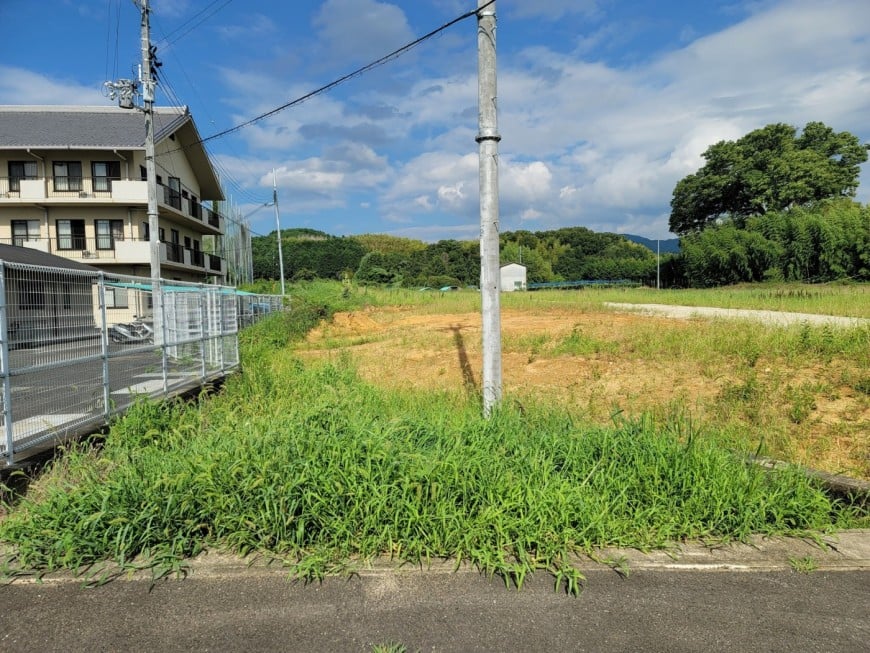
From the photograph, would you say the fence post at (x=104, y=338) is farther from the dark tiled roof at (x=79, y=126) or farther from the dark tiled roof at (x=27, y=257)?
the dark tiled roof at (x=79, y=126)

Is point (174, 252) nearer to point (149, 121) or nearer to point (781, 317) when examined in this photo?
point (149, 121)

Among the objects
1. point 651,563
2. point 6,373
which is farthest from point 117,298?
point 651,563

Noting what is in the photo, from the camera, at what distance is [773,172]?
36.6 meters

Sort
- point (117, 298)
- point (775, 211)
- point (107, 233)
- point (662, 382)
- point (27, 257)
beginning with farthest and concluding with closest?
point (775, 211), point (107, 233), point (27, 257), point (662, 382), point (117, 298)

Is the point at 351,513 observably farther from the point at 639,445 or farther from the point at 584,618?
the point at 639,445

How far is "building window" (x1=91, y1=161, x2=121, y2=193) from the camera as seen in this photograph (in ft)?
75.1

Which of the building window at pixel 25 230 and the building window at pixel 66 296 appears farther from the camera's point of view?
the building window at pixel 25 230

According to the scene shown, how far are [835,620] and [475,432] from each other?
212 cm

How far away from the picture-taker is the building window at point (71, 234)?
2303 cm

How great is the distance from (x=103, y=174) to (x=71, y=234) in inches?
124

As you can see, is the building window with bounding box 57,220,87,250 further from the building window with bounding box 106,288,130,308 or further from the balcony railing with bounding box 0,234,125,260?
the building window with bounding box 106,288,130,308

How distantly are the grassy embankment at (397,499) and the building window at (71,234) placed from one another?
24.3 m

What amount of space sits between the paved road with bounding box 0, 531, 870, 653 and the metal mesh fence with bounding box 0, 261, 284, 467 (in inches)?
62.8

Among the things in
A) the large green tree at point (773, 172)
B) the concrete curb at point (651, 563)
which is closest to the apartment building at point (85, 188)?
the concrete curb at point (651, 563)
